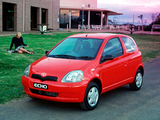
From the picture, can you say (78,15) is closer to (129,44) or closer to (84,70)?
(129,44)

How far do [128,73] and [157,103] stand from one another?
1194mm

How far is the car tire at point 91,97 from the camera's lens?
5465 millimetres

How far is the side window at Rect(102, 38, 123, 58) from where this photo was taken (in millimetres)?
6453

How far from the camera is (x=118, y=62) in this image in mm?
6598

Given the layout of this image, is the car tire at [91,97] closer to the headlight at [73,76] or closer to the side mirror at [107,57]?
the headlight at [73,76]

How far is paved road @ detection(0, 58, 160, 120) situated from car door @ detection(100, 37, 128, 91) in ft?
1.47

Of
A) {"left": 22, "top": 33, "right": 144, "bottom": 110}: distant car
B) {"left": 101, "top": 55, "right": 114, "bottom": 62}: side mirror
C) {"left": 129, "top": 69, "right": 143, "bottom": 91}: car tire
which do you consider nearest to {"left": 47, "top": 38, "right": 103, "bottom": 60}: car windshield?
{"left": 22, "top": 33, "right": 144, "bottom": 110}: distant car

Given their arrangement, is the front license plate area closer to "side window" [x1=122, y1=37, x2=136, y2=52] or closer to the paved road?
the paved road

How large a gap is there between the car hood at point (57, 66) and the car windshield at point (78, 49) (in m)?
0.30

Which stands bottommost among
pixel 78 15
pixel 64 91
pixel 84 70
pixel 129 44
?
pixel 64 91

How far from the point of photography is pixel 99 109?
18.8 feet

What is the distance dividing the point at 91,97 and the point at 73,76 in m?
0.67

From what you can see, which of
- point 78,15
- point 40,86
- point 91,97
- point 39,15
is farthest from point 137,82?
point 78,15

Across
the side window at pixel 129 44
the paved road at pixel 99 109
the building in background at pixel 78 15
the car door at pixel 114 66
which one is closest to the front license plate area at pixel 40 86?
the paved road at pixel 99 109
